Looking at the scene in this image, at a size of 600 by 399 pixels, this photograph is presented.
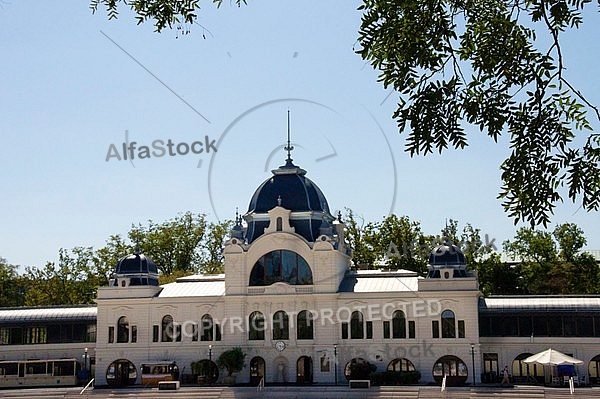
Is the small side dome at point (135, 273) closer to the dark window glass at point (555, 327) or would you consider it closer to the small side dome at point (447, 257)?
the small side dome at point (447, 257)

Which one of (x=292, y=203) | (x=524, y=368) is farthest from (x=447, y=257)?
(x=292, y=203)

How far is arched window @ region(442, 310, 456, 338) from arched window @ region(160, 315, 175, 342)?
55.8 feet

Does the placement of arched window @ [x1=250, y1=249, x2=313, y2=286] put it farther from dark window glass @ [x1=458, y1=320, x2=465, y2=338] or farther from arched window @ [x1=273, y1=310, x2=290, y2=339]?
dark window glass @ [x1=458, y1=320, x2=465, y2=338]

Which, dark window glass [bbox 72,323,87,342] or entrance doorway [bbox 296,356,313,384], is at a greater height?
dark window glass [bbox 72,323,87,342]

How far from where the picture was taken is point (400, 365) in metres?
52.1

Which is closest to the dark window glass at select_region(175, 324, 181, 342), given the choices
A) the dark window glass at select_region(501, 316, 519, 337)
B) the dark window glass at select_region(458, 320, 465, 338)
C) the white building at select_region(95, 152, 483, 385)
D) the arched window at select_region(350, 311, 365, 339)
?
the white building at select_region(95, 152, 483, 385)

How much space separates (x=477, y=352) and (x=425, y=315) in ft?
12.2

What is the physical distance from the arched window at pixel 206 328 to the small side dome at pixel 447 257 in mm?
14432

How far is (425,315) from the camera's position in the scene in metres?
52.4

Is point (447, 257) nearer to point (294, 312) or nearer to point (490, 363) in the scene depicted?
point (490, 363)

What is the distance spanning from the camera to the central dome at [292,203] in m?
55.4

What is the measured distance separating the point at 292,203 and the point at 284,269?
14.7 ft

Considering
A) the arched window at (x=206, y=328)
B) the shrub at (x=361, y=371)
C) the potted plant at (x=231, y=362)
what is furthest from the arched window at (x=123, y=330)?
the shrub at (x=361, y=371)

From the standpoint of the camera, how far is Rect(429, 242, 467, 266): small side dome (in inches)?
2100
